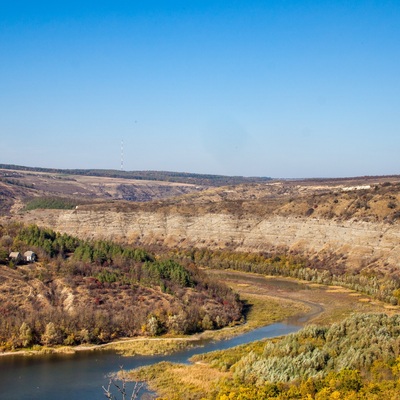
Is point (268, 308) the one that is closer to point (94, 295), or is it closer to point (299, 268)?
point (94, 295)

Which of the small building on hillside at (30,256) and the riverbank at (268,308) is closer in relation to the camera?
the riverbank at (268,308)

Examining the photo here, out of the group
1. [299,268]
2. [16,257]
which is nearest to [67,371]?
[16,257]

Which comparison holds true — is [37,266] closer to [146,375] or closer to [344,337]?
[146,375]

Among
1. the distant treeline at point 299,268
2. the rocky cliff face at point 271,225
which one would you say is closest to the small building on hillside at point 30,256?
the distant treeline at point 299,268

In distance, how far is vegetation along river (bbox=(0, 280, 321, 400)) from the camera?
140ft

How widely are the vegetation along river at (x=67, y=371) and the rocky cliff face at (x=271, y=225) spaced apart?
175 ft

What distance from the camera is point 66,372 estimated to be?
47750 millimetres

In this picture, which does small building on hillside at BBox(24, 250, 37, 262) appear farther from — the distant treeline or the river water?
the distant treeline

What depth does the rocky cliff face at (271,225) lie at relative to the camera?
104875 millimetres

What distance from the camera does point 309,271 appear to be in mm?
103125

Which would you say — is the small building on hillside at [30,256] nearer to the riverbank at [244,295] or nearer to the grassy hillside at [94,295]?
the grassy hillside at [94,295]

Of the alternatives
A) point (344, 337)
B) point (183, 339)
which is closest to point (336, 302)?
point (183, 339)

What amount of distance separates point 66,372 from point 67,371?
11.1 inches

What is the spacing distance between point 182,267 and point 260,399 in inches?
1727
